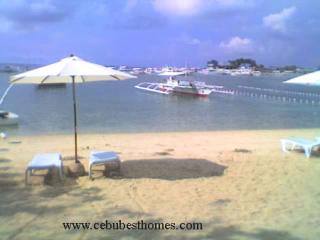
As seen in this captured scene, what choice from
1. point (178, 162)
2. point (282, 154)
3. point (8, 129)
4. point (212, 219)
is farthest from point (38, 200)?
point (8, 129)

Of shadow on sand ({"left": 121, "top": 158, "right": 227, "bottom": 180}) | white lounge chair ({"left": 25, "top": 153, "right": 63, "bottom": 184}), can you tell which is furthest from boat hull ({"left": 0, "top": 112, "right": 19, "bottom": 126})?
white lounge chair ({"left": 25, "top": 153, "right": 63, "bottom": 184})

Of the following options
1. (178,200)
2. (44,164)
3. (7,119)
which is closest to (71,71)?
(44,164)

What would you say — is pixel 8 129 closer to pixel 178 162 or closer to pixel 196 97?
pixel 178 162

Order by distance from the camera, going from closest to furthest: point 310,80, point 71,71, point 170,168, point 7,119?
point 71,71 → point 170,168 → point 310,80 → point 7,119

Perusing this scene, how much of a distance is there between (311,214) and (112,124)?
19.0 meters

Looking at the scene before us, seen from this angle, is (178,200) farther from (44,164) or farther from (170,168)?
(44,164)

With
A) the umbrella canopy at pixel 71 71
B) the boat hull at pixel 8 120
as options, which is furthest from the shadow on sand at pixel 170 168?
the boat hull at pixel 8 120

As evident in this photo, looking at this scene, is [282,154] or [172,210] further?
[282,154]

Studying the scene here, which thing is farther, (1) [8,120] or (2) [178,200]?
(1) [8,120]

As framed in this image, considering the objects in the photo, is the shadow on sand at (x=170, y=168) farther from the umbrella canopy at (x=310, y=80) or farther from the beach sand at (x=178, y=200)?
the umbrella canopy at (x=310, y=80)

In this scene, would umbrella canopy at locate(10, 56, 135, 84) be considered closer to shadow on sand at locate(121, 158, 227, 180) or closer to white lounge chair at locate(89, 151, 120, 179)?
white lounge chair at locate(89, 151, 120, 179)

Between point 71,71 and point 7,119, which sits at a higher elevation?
point 71,71

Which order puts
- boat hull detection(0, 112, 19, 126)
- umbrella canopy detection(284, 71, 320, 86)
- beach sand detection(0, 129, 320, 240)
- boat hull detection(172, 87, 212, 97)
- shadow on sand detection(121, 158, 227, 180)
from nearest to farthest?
beach sand detection(0, 129, 320, 240), shadow on sand detection(121, 158, 227, 180), umbrella canopy detection(284, 71, 320, 86), boat hull detection(0, 112, 19, 126), boat hull detection(172, 87, 212, 97)

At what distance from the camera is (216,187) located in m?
6.48
